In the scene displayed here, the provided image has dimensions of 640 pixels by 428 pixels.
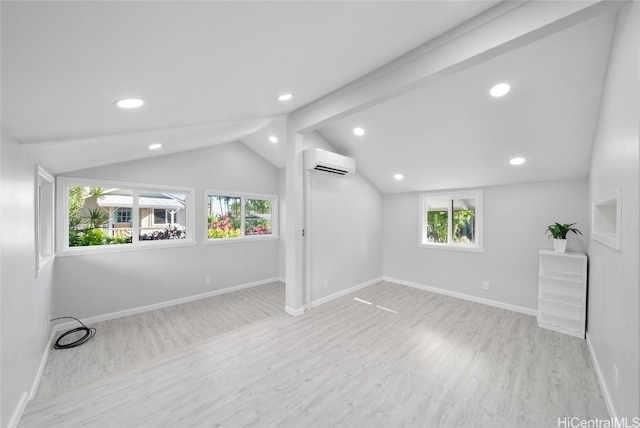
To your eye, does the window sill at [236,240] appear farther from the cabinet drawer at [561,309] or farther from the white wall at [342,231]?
the cabinet drawer at [561,309]

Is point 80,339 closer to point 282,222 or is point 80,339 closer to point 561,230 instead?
point 282,222

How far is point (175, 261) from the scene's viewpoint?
13.6 feet

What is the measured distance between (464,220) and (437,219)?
0.46 m

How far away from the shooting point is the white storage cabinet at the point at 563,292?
2959mm

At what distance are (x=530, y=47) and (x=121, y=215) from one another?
204 inches

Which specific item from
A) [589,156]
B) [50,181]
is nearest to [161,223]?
[50,181]

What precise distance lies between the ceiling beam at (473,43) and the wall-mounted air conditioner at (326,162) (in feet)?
2.93

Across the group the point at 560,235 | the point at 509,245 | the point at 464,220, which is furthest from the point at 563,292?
the point at 464,220

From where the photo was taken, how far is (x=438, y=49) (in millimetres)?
1944

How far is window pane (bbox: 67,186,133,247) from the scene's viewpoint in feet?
11.4

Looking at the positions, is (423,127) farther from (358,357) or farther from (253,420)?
(253,420)

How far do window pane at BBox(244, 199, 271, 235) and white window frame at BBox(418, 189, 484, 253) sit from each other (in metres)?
3.19

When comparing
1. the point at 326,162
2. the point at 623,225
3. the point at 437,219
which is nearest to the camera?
the point at 623,225

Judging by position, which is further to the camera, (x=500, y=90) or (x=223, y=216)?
(x=223, y=216)
